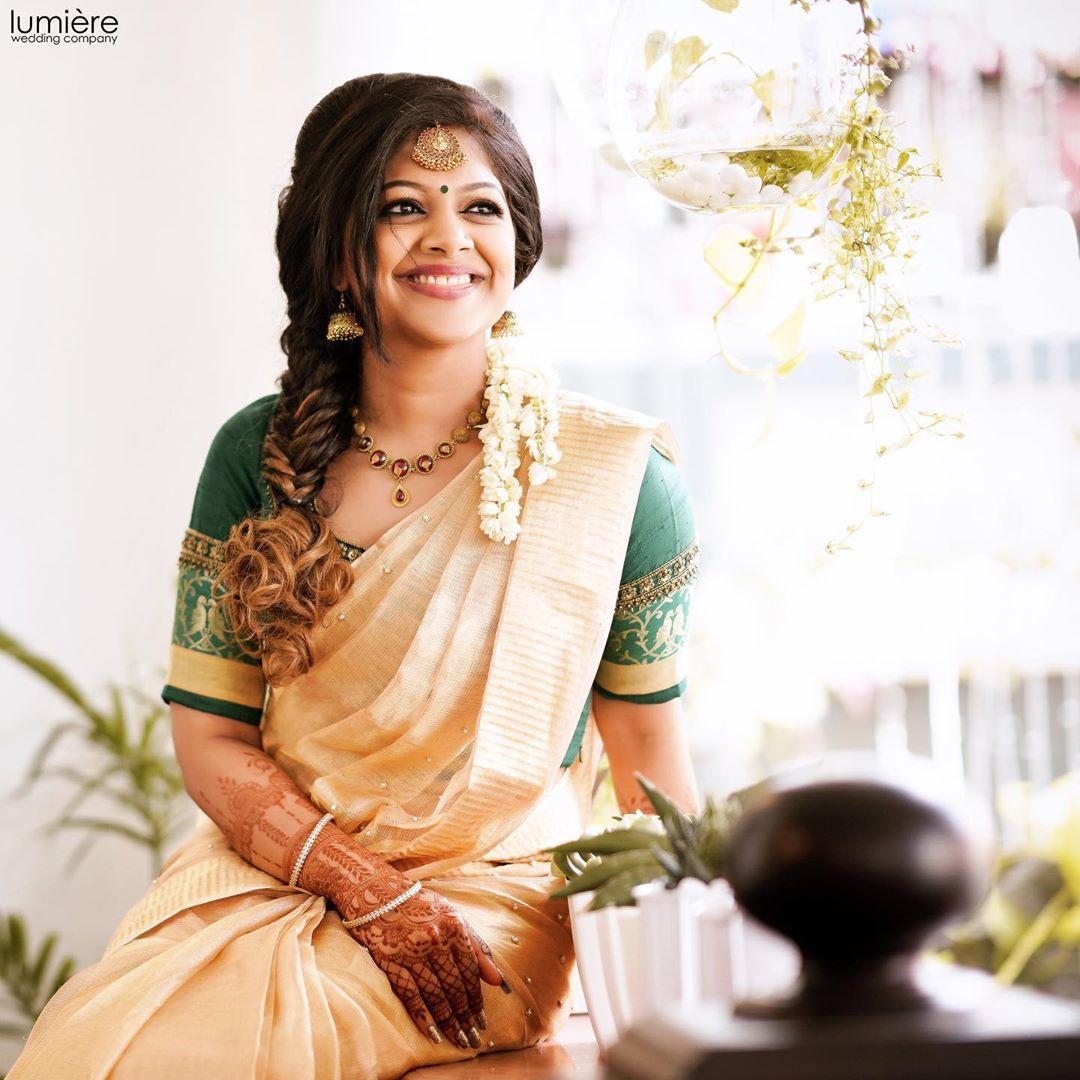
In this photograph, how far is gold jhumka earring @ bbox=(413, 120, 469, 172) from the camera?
1671 millimetres

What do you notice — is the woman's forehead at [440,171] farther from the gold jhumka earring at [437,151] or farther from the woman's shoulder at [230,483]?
the woman's shoulder at [230,483]

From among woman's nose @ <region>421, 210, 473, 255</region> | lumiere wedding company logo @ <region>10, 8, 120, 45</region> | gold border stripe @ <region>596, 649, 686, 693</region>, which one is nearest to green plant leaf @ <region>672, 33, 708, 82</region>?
woman's nose @ <region>421, 210, 473, 255</region>

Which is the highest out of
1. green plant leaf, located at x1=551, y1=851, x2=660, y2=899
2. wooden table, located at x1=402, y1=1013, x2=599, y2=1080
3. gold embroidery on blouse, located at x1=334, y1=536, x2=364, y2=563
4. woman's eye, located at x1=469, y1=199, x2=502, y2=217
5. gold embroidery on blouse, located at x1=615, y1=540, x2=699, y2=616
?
woman's eye, located at x1=469, y1=199, x2=502, y2=217

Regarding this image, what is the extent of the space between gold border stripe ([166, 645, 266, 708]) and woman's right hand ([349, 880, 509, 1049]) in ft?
1.29

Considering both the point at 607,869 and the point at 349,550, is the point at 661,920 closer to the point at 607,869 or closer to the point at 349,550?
the point at 607,869

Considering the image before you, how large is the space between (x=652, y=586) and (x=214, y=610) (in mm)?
506

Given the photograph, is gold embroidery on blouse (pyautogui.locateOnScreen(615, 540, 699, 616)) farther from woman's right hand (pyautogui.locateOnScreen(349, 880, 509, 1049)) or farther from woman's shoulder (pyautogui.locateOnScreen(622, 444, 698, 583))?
woman's right hand (pyautogui.locateOnScreen(349, 880, 509, 1049))

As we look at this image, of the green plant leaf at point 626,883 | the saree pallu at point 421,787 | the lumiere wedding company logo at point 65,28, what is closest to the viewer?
the green plant leaf at point 626,883

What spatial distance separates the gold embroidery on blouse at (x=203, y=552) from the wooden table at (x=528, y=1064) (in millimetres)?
646

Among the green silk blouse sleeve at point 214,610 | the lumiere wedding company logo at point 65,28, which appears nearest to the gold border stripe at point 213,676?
the green silk blouse sleeve at point 214,610

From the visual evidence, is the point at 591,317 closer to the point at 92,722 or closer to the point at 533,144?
the point at 533,144

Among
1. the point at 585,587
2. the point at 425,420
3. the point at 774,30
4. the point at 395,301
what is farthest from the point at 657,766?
the point at 774,30

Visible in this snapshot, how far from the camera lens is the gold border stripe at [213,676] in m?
1.72

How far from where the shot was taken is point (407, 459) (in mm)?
1755
